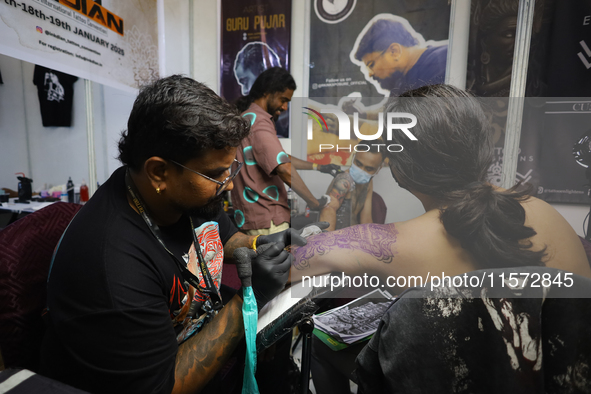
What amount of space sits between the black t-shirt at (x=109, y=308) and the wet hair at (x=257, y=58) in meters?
2.56

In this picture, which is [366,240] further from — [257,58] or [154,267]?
[257,58]

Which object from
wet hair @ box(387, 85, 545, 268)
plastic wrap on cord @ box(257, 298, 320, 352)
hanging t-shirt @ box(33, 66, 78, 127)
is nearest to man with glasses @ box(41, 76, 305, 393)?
plastic wrap on cord @ box(257, 298, 320, 352)

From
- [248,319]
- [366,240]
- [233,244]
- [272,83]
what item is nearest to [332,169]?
[366,240]

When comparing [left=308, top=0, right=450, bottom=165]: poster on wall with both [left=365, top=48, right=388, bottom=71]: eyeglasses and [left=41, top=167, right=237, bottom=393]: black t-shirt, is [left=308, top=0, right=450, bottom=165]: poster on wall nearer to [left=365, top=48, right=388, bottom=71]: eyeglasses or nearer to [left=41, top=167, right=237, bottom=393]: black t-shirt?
[left=365, top=48, right=388, bottom=71]: eyeglasses

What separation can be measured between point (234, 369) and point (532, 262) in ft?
3.35

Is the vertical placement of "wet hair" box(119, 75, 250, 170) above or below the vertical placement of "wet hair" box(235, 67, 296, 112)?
below

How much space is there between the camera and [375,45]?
2461 mm

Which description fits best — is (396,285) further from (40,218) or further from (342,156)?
(40,218)

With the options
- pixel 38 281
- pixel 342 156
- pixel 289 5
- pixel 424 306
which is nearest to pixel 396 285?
pixel 424 306

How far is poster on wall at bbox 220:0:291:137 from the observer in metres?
2.84

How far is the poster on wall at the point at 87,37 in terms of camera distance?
159 cm

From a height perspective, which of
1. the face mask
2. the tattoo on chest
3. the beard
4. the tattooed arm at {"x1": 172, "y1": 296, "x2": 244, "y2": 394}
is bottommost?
the tattooed arm at {"x1": 172, "y1": 296, "x2": 244, "y2": 394}

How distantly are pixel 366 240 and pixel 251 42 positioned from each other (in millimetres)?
2848

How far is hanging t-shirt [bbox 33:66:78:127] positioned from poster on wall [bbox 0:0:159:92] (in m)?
0.34
